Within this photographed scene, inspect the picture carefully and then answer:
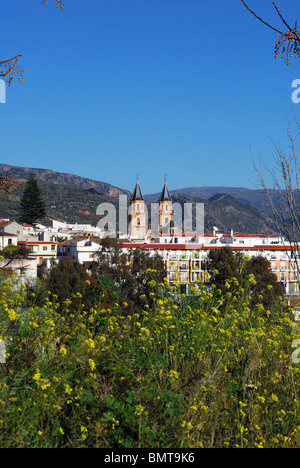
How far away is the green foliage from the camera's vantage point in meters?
51.8

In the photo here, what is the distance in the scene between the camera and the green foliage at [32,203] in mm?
51794

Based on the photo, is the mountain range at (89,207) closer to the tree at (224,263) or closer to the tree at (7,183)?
the tree at (224,263)

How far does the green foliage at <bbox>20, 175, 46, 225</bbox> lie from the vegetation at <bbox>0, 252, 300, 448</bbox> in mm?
49069

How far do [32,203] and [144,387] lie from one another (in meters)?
52.5

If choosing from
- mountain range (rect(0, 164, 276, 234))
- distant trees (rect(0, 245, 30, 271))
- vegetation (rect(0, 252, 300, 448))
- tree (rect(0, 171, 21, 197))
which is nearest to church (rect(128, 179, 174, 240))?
mountain range (rect(0, 164, 276, 234))

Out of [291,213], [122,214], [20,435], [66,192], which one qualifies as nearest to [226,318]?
[291,213]

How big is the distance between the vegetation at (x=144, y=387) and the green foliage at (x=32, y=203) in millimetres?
49069

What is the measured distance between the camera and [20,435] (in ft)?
7.86

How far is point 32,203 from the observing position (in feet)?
175

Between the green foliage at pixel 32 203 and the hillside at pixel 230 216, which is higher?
the hillside at pixel 230 216

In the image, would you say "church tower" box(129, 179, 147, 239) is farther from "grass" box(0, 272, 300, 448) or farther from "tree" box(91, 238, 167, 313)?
"grass" box(0, 272, 300, 448)

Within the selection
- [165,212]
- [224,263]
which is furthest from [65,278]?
[165,212]

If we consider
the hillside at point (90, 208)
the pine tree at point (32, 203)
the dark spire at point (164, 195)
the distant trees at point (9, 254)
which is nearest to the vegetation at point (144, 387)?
the distant trees at point (9, 254)
